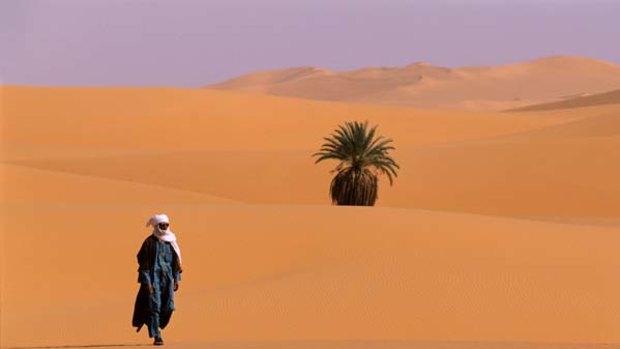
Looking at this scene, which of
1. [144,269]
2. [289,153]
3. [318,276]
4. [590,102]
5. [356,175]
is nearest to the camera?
[144,269]

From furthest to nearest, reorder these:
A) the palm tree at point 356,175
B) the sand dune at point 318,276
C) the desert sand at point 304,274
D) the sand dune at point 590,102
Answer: the sand dune at point 590,102 → the palm tree at point 356,175 → the sand dune at point 318,276 → the desert sand at point 304,274

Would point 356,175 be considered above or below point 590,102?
below

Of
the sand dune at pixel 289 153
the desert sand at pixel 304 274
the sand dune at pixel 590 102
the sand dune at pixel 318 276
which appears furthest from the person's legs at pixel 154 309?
the sand dune at pixel 590 102

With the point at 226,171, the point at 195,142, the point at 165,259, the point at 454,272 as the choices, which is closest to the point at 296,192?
the point at 226,171

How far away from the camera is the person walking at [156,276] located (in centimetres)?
1536

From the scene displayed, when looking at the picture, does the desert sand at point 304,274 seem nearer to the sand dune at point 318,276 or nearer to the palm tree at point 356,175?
the sand dune at point 318,276

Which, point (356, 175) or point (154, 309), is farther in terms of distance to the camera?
point (356, 175)

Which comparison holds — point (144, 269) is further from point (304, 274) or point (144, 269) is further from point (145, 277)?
point (304, 274)

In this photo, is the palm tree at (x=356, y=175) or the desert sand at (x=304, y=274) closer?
the desert sand at (x=304, y=274)

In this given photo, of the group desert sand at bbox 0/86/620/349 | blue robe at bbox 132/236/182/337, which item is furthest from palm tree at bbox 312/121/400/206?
blue robe at bbox 132/236/182/337

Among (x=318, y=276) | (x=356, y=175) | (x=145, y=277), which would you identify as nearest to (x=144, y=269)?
(x=145, y=277)

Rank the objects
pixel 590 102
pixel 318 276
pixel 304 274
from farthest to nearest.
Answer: pixel 590 102 < pixel 304 274 < pixel 318 276

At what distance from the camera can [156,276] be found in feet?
50.6

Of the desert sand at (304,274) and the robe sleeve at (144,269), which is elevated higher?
the desert sand at (304,274)
